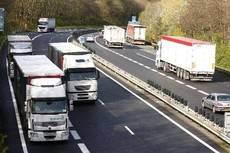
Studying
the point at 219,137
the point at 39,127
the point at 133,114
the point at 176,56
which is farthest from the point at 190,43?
the point at 39,127

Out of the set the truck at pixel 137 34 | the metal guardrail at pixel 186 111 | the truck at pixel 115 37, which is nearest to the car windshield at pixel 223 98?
the metal guardrail at pixel 186 111

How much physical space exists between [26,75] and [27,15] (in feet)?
421

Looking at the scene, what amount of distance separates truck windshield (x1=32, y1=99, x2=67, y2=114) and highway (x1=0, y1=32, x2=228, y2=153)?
1795 mm

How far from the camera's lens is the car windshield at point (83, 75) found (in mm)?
38875

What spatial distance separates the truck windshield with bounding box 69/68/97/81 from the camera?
3888 centimetres

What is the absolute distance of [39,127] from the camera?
A: 90.6 ft

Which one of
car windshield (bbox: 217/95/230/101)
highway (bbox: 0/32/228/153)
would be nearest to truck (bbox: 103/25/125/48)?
highway (bbox: 0/32/228/153)

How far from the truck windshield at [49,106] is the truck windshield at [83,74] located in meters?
10.7

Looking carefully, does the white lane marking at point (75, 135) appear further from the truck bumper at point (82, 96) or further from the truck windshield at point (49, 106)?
Result: the truck bumper at point (82, 96)

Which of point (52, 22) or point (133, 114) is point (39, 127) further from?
point (52, 22)

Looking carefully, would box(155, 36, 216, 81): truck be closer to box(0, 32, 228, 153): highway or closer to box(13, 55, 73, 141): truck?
box(0, 32, 228, 153): highway

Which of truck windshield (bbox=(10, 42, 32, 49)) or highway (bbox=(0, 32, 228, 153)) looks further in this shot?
truck windshield (bbox=(10, 42, 32, 49))

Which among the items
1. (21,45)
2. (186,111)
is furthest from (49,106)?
(21,45)

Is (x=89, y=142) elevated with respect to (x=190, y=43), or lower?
lower
